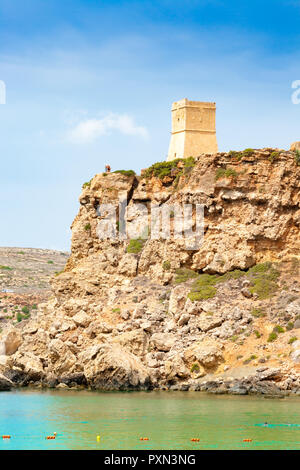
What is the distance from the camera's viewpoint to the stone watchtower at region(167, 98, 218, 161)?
7325cm

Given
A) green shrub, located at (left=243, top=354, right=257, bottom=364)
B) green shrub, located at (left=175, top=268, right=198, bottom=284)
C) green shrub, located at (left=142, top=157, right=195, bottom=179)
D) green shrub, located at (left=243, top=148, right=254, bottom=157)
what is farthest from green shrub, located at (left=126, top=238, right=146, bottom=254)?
green shrub, located at (left=243, top=354, right=257, bottom=364)

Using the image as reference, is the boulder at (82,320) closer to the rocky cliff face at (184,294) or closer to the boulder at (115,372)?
the rocky cliff face at (184,294)

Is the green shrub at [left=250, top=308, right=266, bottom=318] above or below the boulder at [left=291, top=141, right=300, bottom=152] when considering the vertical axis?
below

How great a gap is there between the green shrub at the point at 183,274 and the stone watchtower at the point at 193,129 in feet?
33.7

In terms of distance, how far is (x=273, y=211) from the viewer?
64.9 metres

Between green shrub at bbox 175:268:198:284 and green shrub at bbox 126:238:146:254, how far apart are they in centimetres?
395

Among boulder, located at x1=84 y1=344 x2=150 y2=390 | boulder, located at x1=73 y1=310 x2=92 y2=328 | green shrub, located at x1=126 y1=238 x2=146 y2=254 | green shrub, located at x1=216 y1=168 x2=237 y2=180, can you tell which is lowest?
boulder, located at x1=84 y1=344 x2=150 y2=390

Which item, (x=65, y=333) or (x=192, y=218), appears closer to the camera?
(x=65, y=333)

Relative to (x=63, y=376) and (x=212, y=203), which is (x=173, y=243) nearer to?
(x=212, y=203)

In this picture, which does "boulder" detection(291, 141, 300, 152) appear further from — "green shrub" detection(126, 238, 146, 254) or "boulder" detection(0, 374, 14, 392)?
"boulder" detection(0, 374, 14, 392)

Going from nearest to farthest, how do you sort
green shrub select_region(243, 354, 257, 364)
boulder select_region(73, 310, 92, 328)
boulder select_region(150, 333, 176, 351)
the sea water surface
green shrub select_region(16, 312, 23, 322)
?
the sea water surface < green shrub select_region(243, 354, 257, 364) < boulder select_region(150, 333, 176, 351) < boulder select_region(73, 310, 92, 328) < green shrub select_region(16, 312, 23, 322)

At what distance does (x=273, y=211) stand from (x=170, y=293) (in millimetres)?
8937

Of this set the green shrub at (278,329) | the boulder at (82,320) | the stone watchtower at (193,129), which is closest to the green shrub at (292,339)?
the green shrub at (278,329)
